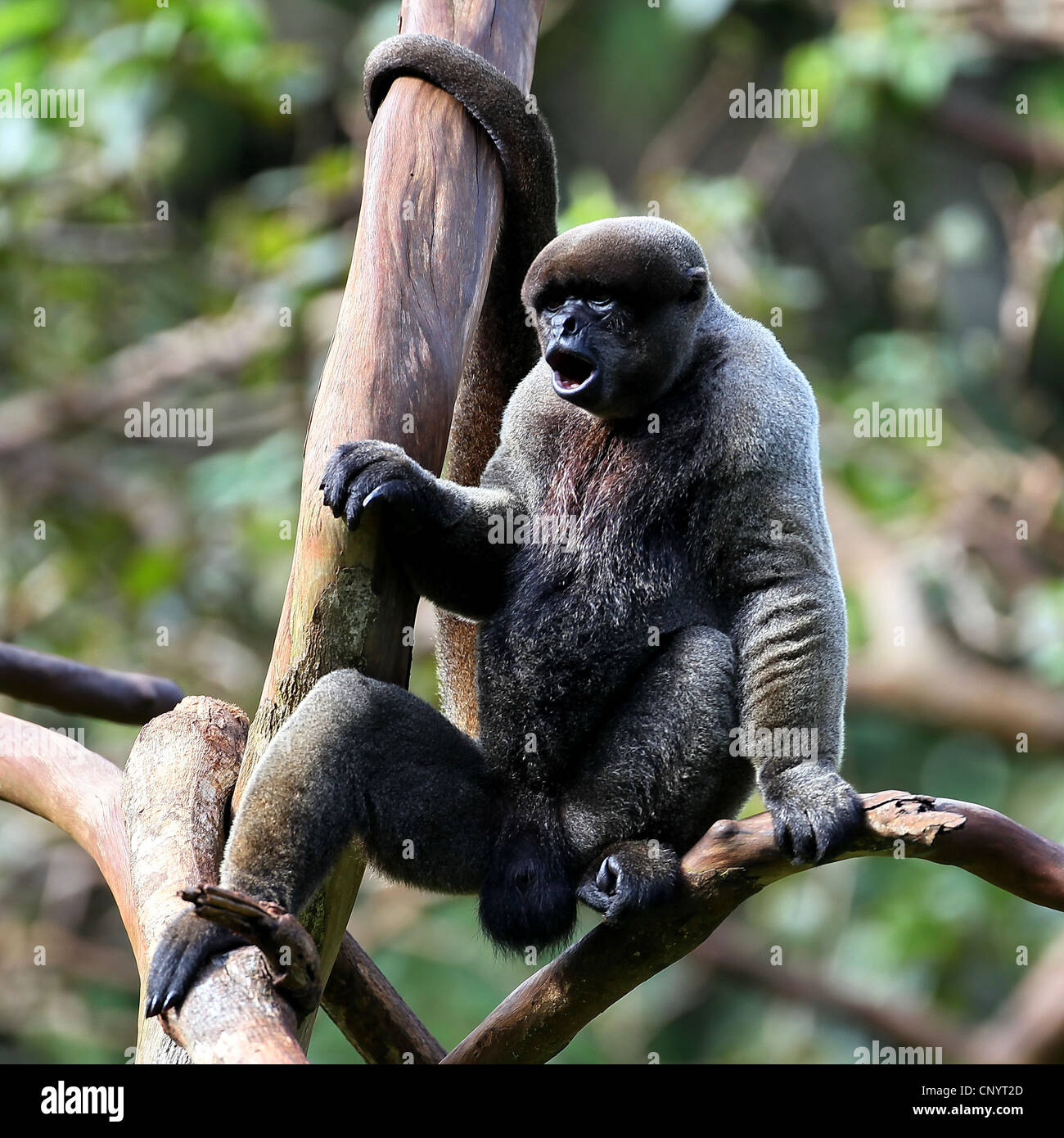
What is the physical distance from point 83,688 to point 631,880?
2347mm

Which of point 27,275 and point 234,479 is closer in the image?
point 234,479

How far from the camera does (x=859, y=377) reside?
8953mm

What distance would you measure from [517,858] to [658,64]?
33.7 ft

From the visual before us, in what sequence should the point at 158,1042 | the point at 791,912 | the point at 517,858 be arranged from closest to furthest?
the point at 158,1042 < the point at 517,858 < the point at 791,912

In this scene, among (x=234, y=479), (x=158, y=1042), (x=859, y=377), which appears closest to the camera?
(x=158, y=1042)

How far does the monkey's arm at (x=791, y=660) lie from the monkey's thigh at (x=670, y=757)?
0.26 feet

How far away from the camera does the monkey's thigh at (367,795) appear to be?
2.92m

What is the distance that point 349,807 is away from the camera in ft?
9.94

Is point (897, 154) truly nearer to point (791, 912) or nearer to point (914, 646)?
point (914, 646)

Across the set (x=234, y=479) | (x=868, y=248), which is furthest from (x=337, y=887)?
(x=868, y=248)
